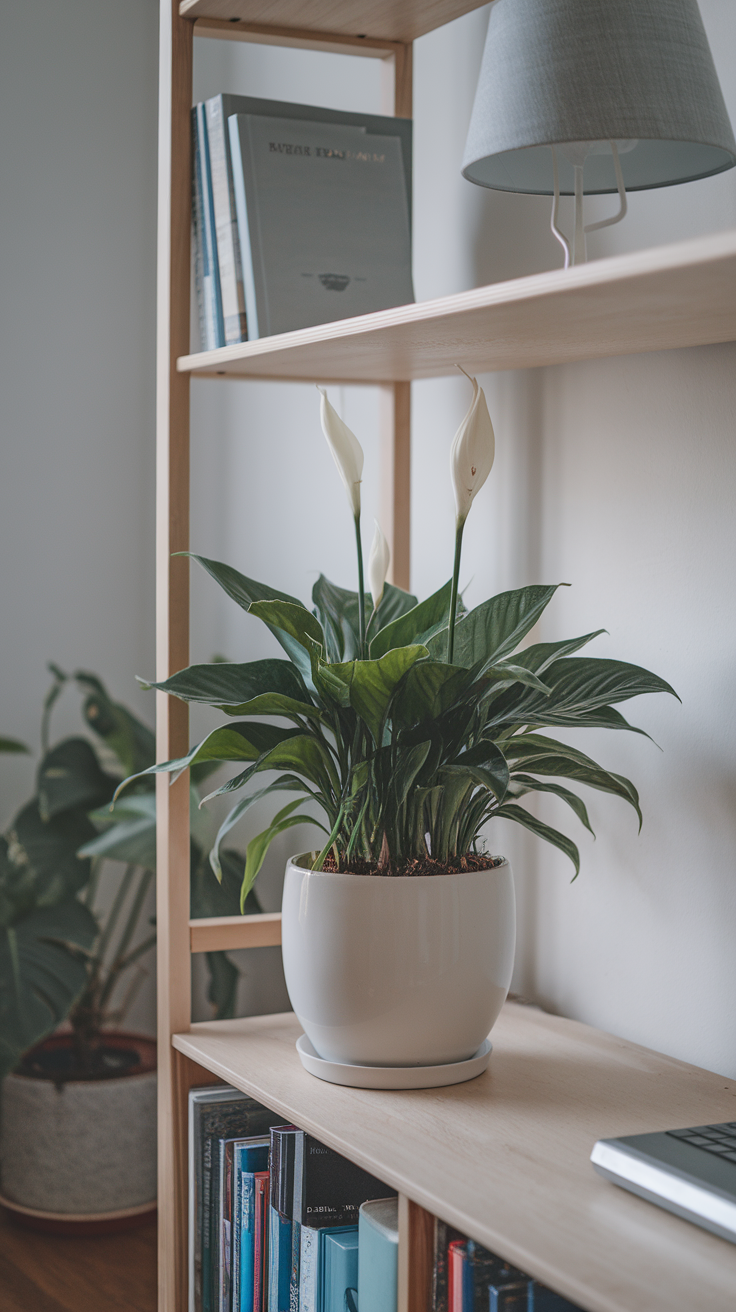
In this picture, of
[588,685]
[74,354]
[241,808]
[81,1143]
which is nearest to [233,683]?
[241,808]

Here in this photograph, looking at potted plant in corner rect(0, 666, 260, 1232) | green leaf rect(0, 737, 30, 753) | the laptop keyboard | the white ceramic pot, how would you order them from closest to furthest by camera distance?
the laptop keyboard
the white ceramic pot
potted plant in corner rect(0, 666, 260, 1232)
green leaf rect(0, 737, 30, 753)

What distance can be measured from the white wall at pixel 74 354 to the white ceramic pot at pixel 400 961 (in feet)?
4.49

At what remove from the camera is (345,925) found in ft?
3.54

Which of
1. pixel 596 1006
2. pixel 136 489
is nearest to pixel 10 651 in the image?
pixel 136 489

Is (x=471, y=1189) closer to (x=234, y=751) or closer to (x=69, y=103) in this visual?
(x=234, y=751)

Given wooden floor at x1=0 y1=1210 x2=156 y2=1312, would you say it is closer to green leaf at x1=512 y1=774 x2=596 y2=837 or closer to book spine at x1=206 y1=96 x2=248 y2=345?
green leaf at x1=512 y1=774 x2=596 y2=837

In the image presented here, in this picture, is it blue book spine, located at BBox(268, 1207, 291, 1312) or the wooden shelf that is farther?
blue book spine, located at BBox(268, 1207, 291, 1312)

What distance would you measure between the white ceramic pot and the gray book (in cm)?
63

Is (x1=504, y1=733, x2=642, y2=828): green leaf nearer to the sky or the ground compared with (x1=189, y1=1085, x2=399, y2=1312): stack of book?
nearer to the sky

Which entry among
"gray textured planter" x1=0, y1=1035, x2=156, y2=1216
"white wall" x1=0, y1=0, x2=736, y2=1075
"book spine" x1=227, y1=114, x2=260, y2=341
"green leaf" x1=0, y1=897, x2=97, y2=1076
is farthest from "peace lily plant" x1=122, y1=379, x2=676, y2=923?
"gray textured planter" x1=0, y1=1035, x2=156, y2=1216

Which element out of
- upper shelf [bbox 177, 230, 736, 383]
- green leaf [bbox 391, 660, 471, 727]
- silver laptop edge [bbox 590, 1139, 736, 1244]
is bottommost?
silver laptop edge [bbox 590, 1139, 736, 1244]

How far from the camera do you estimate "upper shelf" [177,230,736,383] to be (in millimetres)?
810

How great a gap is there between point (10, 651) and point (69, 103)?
42.0 inches

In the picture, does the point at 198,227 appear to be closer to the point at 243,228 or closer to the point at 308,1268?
the point at 243,228
